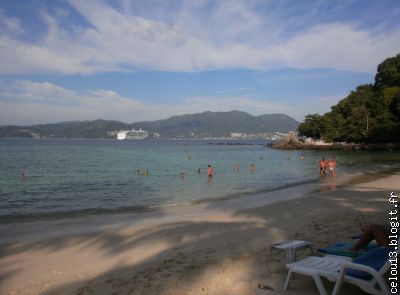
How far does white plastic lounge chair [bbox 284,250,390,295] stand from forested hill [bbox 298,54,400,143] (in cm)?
7994

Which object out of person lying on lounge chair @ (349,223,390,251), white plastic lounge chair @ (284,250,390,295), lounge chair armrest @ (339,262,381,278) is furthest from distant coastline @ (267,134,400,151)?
lounge chair armrest @ (339,262,381,278)

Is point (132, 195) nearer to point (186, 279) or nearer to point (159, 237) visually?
point (159, 237)

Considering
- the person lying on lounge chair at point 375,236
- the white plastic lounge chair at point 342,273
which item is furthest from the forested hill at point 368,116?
the white plastic lounge chair at point 342,273

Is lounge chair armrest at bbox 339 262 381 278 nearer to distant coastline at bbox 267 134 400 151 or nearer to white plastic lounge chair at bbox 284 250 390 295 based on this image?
white plastic lounge chair at bbox 284 250 390 295

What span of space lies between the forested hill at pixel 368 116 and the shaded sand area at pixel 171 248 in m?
71.8

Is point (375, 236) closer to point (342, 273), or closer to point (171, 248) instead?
point (342, 273)

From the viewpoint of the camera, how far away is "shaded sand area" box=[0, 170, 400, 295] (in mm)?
6238

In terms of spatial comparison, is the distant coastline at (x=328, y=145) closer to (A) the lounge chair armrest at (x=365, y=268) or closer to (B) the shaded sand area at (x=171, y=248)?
(B) the shaded sand area at (x=171, y=248)

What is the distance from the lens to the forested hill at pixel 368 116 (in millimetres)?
80125

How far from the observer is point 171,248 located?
28.8 ft

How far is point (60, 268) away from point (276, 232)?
535cm

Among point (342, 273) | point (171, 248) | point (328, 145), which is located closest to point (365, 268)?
point (342, 273)

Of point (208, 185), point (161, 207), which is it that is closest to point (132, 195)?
point (161, 207)

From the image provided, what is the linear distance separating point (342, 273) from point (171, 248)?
469 centimetres
